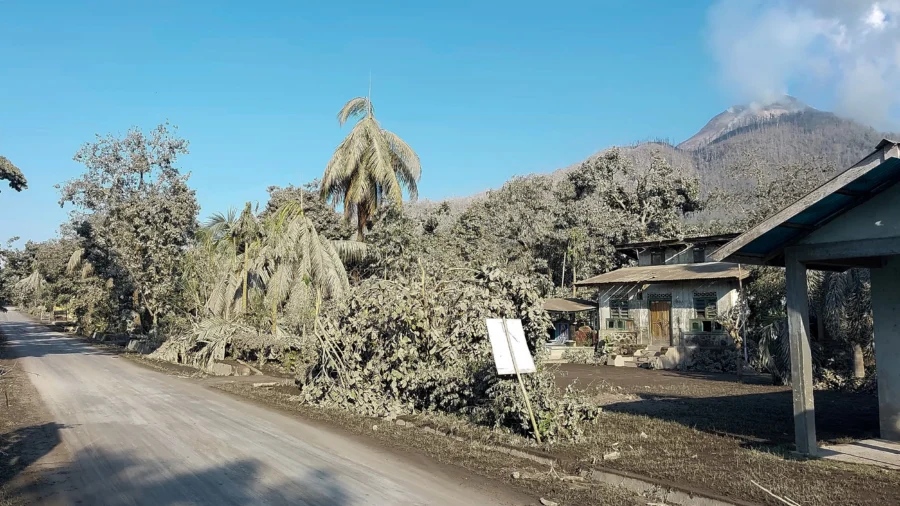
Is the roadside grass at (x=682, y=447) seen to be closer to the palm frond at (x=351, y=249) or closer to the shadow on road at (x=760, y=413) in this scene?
the shadow on road at (x=760, y=413)

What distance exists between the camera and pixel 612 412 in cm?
1300

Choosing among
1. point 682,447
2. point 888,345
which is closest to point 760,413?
point 888,345

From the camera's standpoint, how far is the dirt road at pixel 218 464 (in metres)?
7.26

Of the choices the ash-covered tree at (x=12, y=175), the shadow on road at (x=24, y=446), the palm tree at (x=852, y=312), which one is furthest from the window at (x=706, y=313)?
the ash-covered tree at (x=12, y=175)

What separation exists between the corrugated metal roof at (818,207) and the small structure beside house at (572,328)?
17.3 m

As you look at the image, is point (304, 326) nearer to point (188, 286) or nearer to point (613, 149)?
point (188, 286)

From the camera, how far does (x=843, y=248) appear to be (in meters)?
8.77

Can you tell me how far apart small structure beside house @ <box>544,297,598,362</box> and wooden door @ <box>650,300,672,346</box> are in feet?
9.07

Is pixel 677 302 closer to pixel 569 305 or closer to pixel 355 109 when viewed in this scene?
pixel 569 305

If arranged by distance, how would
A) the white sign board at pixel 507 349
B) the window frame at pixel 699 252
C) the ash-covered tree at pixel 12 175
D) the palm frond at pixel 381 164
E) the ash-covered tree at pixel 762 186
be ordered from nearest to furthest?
the white sign board at pixel 507 349
the ash-covered tree at pixel 12 175
the palm frond at pixel 381 164
the window frame at pixel 699 252
the ash-covered tree at pixel 762 186

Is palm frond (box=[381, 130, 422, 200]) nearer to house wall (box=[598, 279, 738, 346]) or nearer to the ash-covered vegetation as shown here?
the ash-covered vegetation

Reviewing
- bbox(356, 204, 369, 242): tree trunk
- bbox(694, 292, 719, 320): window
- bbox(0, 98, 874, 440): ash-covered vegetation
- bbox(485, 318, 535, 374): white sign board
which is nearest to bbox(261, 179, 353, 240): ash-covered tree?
bbox(0, 98, 874, 440): ash-covered vegetation

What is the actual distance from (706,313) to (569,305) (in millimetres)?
6849

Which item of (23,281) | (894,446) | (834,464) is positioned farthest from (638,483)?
(23,281)
